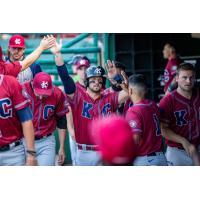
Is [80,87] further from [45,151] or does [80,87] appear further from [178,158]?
[178,158]

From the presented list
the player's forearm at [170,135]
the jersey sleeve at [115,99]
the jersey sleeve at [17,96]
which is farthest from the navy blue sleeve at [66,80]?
the player's forearm at [170,135]

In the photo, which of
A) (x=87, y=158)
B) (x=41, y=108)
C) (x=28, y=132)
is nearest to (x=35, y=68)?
(x=41, y=108)

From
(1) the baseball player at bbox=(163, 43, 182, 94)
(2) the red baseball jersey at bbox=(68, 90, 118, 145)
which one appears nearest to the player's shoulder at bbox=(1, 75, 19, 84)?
(2) the red baseball jersey at bbox=(68, 90, 118, 145)

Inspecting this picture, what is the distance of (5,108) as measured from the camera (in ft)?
14.0

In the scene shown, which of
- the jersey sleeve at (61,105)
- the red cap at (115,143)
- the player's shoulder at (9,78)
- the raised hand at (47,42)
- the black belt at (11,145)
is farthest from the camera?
the jersey sleeve at (61,105)

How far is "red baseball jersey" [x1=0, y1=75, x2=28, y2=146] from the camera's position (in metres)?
4.24

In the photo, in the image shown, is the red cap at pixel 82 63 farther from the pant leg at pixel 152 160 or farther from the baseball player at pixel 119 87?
the pant leg at pixel 152 160

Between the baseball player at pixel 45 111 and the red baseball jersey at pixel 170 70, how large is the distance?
0.96 metres

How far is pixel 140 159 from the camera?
4.86 metres

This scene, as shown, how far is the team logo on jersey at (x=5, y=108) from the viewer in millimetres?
4258
